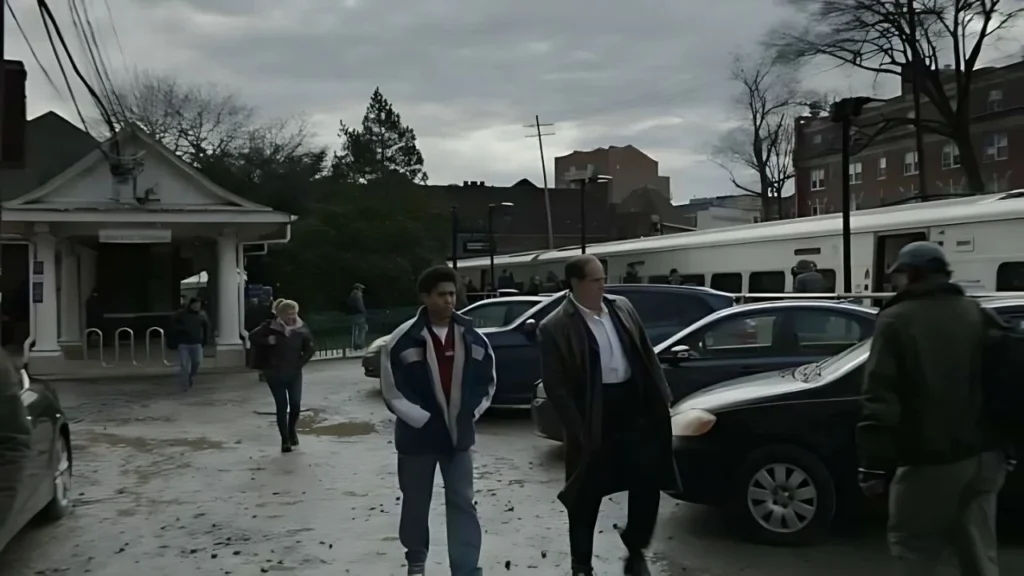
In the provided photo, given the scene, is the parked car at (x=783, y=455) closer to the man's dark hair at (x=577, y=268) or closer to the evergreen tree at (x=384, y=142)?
the man's dark hair at (x=577, y=268)

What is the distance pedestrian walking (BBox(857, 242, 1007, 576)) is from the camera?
429 cm

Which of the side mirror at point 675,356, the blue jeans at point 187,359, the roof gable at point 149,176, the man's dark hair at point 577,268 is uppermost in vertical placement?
the roof gable at point 149,176

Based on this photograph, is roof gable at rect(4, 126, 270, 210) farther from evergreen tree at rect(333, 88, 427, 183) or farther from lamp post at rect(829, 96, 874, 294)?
evergreen tree at rect(333, 88, 427, 183)

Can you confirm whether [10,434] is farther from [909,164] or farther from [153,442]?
[909,164]

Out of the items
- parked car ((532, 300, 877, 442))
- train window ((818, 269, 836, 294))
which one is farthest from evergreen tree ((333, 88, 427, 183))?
parked car ((532, 300, 877, 442))

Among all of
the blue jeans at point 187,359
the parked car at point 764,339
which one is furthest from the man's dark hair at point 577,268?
the blue jeans at point 187,359

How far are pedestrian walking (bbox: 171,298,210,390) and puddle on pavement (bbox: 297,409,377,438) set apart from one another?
4.45m

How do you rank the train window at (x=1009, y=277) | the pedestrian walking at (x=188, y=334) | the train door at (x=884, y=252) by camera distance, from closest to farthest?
the train window at (x=1009, y=277), the pedestrian walking at (x=188, y=334), the train door at (x=884, y=252)

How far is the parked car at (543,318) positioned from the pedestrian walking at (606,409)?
7.63 m

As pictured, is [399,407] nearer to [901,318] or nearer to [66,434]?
[901,318]

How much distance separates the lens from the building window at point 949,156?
5381 centimetres

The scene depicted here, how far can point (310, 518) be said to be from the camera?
809cm

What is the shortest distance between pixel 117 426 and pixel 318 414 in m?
2.70

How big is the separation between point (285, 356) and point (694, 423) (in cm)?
552
